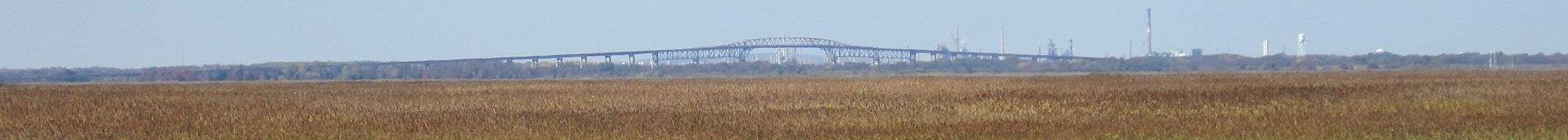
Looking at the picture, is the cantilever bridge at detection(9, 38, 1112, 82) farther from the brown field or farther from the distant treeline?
the brown field

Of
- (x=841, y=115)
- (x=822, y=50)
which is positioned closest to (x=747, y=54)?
(x=822, y=50)

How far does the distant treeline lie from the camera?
80938 millimetres

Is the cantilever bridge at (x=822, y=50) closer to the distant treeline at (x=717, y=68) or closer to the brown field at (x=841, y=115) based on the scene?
the distant treeline at (x=717, y=68)

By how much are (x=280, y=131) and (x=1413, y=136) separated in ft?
33.7

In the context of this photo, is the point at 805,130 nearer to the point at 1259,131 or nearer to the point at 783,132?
the point at 783,132

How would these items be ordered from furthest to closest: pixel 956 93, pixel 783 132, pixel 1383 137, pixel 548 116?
pixel 956 93 < pixel 548 116 < pixel 783 132 < pixel 1383 137

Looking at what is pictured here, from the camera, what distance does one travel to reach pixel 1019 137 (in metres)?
20.6

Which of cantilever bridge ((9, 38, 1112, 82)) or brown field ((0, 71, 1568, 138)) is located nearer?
brown field ((0, 71, 1568, 138))

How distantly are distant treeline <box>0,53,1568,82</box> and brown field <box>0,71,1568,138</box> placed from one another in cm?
4408

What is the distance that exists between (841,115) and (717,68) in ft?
231

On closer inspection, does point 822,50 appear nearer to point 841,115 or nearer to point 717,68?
point 717,68

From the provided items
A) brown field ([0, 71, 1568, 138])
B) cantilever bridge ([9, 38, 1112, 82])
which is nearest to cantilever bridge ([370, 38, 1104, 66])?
cantilever bridge ([9, 38, 1112, 82])

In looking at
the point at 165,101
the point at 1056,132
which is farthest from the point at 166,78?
the point at 1056,132

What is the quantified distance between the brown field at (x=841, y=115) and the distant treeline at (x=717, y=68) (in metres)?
44.1
